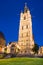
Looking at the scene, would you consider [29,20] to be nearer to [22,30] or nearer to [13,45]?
[22,30]

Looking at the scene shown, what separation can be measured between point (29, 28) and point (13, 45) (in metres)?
23.0

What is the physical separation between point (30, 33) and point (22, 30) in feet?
28.4

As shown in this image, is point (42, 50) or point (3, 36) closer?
point (42, 50)

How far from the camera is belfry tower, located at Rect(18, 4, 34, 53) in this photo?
117000 millimetres

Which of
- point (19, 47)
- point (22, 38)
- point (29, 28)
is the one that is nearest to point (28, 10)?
point (29, 28)

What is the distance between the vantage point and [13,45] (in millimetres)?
113250

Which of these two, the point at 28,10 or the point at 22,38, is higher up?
the point at 28,10

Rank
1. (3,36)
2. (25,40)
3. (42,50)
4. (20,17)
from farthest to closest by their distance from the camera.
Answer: (20,17)
(3,36)
(25,40)
(42,50)

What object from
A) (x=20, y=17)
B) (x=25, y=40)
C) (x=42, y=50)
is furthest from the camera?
(x=20, y=17)

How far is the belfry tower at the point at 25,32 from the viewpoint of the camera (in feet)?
384

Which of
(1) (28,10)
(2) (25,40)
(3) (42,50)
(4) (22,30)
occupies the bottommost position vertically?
(3) (42,50)

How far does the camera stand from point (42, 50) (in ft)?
367

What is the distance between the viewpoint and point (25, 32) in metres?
127

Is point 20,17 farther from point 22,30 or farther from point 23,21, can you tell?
point 22,30
